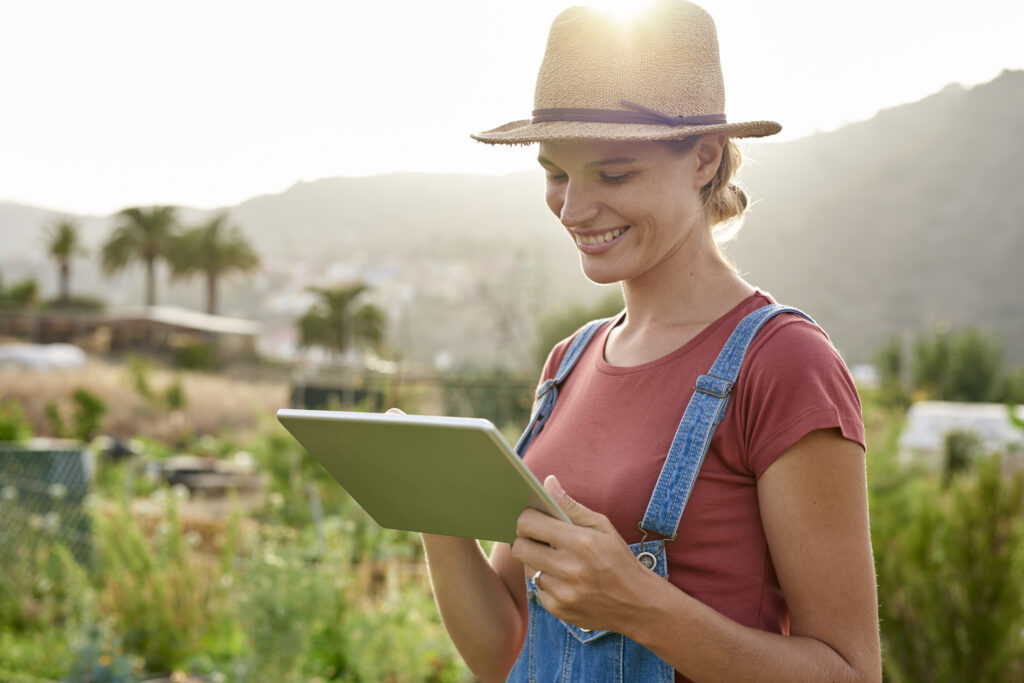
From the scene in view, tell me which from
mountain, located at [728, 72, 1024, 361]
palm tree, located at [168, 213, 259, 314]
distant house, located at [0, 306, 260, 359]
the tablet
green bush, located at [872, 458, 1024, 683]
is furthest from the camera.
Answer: mountain, located at [728, 72, 1024, 361]

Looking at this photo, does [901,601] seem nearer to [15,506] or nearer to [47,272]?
[15,506]

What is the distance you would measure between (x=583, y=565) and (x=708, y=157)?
63cm

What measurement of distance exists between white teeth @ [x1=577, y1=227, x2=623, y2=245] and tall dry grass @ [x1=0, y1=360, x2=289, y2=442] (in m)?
15.0

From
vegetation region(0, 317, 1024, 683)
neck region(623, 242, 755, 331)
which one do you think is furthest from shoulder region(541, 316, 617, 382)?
vegetation region(0, 317, 1024, 683)

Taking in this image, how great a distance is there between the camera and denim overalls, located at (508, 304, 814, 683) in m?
1.22

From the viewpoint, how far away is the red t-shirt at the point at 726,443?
3.80ft

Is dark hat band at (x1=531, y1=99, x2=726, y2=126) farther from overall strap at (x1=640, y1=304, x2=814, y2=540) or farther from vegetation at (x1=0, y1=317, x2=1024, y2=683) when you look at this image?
vegetation at (x1=0, y1=317, x2=1024, y2=683)

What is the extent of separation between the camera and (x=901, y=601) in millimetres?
3396

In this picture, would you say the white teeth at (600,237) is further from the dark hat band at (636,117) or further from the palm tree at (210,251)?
the palm tree at (210,251)

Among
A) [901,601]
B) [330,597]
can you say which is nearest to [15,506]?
[330,597]

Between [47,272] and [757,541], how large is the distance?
12409 centimetres

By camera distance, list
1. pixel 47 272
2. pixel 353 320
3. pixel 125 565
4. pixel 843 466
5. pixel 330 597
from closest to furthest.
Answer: pixel 843 466 → pixel 330 597 → pixel 125 565 → pixel 353 320 → pixel 47 272

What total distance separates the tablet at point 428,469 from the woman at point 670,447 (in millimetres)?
67

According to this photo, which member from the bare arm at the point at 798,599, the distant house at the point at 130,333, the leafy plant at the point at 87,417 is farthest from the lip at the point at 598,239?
the distant house at the point at 130,333
